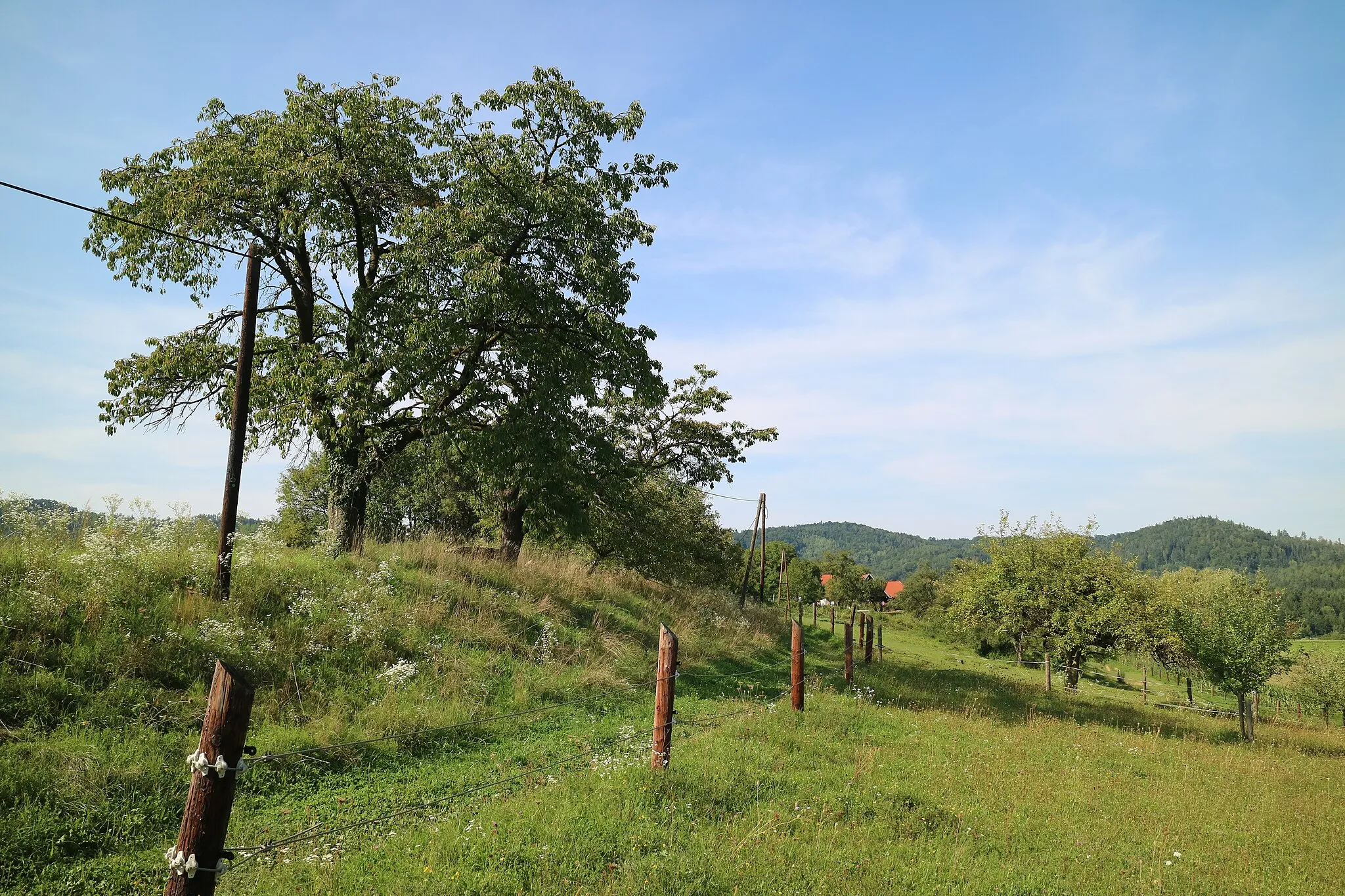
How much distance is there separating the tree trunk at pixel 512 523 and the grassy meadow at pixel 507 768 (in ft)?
15.3

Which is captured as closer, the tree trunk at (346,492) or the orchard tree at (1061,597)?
the tree trunk at (346,492)

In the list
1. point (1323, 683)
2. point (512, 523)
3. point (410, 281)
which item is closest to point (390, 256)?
point (410, 281)

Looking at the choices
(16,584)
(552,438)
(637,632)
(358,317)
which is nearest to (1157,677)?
(637,632)

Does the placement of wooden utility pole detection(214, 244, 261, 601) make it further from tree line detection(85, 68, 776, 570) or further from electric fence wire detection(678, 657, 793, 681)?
electric fence wire detection(678, 657, 793, 681)

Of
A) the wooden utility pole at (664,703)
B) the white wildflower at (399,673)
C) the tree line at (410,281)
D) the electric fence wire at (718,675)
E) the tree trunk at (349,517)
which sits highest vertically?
the tree line at (410,281)

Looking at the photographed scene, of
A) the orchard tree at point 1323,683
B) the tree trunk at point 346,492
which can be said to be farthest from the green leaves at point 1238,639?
the tree trunk at point 346,492

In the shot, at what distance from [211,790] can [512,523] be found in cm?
1680

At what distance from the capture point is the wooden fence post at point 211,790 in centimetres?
381

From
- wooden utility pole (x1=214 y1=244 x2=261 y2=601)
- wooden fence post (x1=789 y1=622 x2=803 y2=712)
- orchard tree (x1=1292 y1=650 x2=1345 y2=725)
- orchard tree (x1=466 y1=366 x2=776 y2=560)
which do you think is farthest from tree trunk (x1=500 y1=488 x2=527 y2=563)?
orchard tree (x1=1292 y1=650 x2=1345 y2=725)

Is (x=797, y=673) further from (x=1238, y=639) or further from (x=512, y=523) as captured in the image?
(x=1238, y=639)

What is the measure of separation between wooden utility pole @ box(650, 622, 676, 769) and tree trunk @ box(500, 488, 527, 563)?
12475 mm

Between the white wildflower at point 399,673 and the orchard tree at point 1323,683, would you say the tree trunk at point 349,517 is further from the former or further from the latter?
the orchard tree at point 1323,683

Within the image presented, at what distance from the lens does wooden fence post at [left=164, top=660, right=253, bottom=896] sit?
3.81 meters

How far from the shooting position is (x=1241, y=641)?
17.3m
